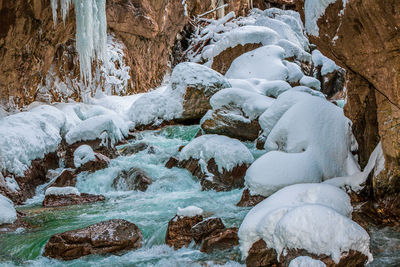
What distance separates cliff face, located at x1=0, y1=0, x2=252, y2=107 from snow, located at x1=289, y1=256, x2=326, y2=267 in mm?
6956

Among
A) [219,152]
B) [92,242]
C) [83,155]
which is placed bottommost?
[83,155]

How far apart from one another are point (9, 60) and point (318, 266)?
25.0 feet

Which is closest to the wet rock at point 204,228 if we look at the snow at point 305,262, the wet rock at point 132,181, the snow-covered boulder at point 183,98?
the snow at point 305,262

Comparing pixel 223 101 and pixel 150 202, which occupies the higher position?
pixel 223 101

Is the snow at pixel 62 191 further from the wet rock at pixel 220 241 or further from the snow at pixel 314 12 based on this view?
the snow at pixel 314 12

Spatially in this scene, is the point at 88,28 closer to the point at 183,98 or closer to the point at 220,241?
the point at 183,98

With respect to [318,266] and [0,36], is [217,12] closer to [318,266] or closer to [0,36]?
[0,36]

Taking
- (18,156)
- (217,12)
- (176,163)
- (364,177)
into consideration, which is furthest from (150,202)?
(217,12)

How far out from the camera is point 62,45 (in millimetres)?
10383

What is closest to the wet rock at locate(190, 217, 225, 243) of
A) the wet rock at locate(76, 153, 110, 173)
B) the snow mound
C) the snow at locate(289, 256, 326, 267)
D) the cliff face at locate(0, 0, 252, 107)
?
the snow mound

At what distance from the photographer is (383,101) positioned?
4129mm

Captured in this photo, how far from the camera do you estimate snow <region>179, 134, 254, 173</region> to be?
21.3 ft

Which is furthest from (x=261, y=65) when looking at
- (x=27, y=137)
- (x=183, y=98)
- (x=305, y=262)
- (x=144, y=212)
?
(x=305, y=262)

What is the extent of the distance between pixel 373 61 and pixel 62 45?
9.04 metres
